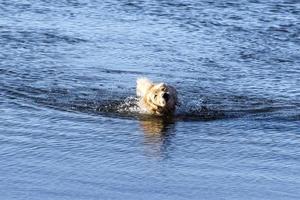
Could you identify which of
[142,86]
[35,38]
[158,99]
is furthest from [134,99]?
[35,38]

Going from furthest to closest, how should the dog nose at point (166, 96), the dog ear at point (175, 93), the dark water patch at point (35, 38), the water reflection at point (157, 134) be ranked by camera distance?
1. the dark water patch at point (35, 38)
2. the dog ear at point (175, 93)
3. the dog nose at point (166, 96)
4. the water reflection at point (157, 134)

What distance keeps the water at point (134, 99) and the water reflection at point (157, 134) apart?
0.03m

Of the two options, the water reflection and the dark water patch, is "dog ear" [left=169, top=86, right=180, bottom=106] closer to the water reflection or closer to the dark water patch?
the water reflection

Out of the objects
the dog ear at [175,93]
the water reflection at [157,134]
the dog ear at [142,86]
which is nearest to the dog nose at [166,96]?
the dog ear at [175,93]

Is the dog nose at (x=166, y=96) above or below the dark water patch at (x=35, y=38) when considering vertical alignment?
above

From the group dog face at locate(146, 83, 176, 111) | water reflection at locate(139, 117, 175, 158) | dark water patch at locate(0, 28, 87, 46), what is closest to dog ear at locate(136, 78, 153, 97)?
dog face at locate(146, 83, 176, 111)

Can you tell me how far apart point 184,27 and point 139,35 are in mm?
1565

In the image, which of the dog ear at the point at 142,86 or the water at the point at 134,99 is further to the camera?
the dog ear at the point at 142,86

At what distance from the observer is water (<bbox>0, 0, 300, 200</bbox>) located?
39.0 feet

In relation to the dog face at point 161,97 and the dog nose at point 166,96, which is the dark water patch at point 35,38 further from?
the dog nose at point 166,96

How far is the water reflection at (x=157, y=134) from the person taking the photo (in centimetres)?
1346

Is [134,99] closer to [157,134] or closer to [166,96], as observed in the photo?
[166,96]

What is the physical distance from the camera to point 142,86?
16359mm

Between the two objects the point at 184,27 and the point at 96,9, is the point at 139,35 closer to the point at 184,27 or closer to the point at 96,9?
the point at 184,27
